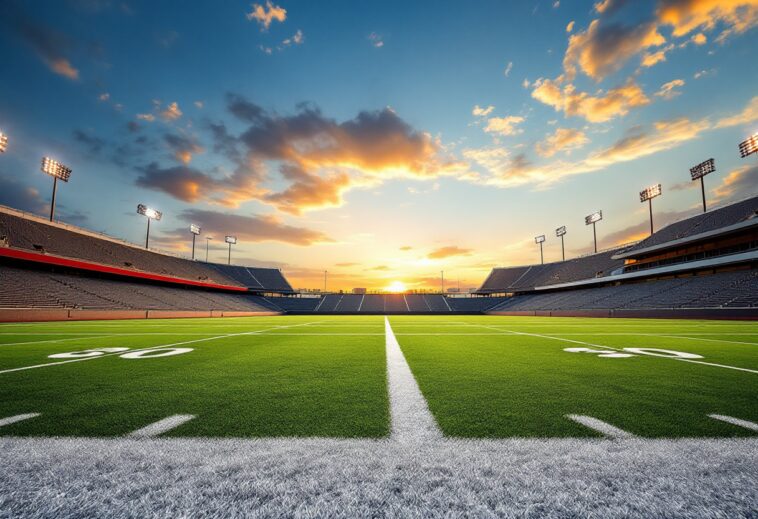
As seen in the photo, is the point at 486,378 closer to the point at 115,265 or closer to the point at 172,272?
the point at 115,265

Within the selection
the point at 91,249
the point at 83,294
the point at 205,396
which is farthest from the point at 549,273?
the point at 91,249

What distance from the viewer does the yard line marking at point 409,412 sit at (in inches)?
70.3

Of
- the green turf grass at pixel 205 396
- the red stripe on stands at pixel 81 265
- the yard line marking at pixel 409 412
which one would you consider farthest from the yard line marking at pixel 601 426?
the red stripe on stands at pixel 81 265

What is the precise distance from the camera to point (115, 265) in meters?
30.4

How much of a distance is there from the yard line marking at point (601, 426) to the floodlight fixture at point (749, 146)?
4185 cm

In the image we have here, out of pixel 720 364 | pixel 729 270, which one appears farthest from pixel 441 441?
pixel 729 270

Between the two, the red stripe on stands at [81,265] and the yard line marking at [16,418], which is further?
the red stripe on stands at [81,265]

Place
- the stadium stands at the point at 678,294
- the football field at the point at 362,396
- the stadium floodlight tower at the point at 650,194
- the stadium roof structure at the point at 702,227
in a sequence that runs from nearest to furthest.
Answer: the football field at the point at 362,396
the stadium stands at the point at 678,294
the stadium roof structure at the point at 702,227
the stadium floodlight tower at the point at 650,194

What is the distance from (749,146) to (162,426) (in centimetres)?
4449

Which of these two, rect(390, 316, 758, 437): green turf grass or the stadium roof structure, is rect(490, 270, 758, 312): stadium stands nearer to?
the stadium roof structure

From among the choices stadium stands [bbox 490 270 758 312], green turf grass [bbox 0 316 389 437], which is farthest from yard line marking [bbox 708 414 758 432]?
stadium stands [bbox 490 270 758 312]

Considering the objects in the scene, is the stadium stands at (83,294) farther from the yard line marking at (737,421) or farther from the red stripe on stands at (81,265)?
the yard line marking at (737,421)

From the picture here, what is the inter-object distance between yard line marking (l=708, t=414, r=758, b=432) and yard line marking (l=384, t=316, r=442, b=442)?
1770 millimetres

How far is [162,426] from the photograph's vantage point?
1.93 m
